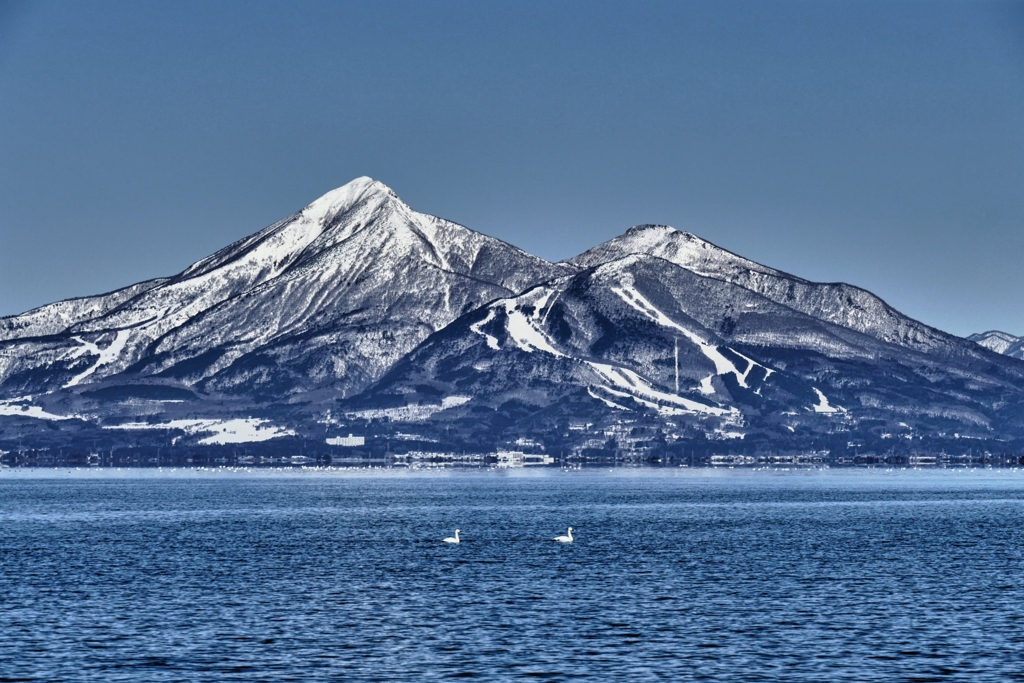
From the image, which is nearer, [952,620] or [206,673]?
[206,673]

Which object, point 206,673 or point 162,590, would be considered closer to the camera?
point 206,673

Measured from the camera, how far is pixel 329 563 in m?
123

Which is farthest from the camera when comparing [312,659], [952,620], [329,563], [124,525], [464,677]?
[124,525]

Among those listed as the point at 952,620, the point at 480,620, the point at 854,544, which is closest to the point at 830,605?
the point at 952,620

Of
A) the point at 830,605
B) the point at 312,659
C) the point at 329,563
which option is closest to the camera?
the point at 312,659

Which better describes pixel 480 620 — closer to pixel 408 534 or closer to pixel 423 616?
pixel 423 616

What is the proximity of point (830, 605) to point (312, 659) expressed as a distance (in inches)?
1316

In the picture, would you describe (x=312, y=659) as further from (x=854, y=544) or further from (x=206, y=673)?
(x=854, y=544)

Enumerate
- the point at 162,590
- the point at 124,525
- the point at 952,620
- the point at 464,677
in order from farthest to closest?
the point at 124,525, the point at 162,590, the point at 952,620, the point at 464,677

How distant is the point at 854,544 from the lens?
14425 centimetres

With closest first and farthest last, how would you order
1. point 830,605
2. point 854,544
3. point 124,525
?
point 830,605
point 854,544
point 124,525

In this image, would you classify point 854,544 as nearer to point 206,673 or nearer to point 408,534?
point 408,534

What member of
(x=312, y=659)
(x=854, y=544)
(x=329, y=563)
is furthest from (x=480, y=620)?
(x=854, y=544)

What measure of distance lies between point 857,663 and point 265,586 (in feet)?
149
